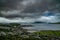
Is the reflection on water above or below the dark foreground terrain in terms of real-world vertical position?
above

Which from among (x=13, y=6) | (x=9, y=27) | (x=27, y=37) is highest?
(x=13, y=6)

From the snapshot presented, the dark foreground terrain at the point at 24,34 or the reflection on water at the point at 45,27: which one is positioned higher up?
the reflection on water at the point at 45,27

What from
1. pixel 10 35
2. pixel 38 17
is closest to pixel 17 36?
pixel 10 35

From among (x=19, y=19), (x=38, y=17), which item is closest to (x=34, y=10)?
(x=38, y=17)

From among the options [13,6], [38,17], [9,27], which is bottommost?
[9,27]

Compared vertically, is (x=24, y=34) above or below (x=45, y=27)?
below

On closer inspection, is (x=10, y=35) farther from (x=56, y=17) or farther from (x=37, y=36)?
(x=56, y=17)

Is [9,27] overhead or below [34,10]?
below

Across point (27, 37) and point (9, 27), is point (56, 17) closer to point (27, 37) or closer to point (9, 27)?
point (27, 37)

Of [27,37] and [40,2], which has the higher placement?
[40,2]
